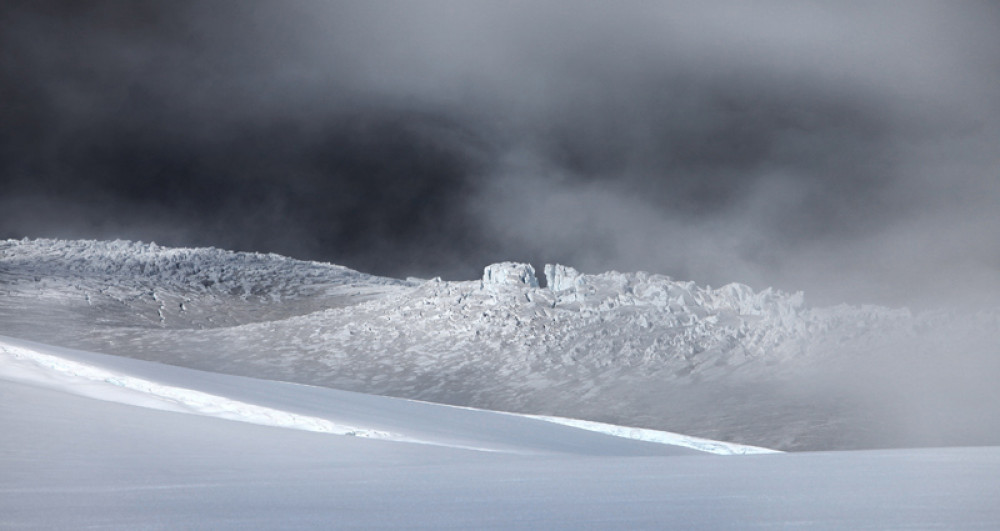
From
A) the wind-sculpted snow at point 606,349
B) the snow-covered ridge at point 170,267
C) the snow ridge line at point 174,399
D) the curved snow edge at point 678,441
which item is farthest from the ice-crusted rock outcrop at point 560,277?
the snow-covered ridge at point 170,267

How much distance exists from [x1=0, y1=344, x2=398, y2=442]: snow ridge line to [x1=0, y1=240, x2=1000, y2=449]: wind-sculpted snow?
44.3ft

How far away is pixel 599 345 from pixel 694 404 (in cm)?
725

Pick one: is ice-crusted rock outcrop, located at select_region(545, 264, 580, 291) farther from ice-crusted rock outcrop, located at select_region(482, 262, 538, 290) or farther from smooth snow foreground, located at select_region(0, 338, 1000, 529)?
smooth snow foreground, located at select_region(0, 338, 1000, 529)

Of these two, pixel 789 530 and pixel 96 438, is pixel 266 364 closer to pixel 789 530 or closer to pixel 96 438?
pixel 96 438

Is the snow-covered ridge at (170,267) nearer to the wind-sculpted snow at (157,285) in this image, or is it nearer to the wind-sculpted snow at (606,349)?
the wind-sculpted snow at (157,285)

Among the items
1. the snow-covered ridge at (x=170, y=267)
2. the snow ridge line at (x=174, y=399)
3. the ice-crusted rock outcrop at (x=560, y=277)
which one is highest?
the snow-covered ridge at (x=170, y=267)

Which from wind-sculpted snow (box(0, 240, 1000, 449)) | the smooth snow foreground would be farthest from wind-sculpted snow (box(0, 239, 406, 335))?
the smooth snow foreground

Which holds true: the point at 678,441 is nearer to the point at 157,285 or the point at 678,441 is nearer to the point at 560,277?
the point at 560,277

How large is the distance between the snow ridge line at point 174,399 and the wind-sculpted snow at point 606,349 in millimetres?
13492

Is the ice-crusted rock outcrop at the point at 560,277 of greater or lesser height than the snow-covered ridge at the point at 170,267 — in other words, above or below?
below

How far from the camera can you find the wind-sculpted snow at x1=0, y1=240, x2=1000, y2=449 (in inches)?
890

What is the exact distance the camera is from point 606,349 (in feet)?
99.6

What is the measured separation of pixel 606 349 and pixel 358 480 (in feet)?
86.9

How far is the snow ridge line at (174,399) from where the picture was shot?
8.01 m
